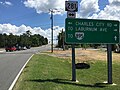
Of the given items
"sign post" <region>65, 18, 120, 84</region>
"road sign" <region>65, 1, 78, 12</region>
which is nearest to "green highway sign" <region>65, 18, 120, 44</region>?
"sign post" <region>65, 18, 120, 84</region>

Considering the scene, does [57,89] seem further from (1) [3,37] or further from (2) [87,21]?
(1) [3,37]

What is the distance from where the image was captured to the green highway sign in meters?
15.5

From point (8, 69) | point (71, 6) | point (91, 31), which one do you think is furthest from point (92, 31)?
point (8, 69)

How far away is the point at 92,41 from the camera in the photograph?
631 inches

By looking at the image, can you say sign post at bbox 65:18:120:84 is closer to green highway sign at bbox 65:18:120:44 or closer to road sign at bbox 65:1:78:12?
green highway sign at bbox 65:18:120:44

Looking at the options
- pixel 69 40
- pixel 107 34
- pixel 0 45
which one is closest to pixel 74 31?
pixel 69 40

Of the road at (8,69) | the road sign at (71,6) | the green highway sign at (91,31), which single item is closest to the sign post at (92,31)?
the green highway sign at (91,31)

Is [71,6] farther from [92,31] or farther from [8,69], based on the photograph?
[8,69]

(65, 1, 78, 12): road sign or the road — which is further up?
(65, 1, 78, 12): road sign

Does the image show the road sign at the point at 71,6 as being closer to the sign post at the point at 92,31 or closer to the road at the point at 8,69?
the sign post at the point at 92,31

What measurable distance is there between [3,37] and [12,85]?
571 ft

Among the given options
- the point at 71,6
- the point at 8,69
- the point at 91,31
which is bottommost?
the point at 8,69

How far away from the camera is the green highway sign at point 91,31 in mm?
15531

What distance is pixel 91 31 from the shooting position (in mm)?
16000
